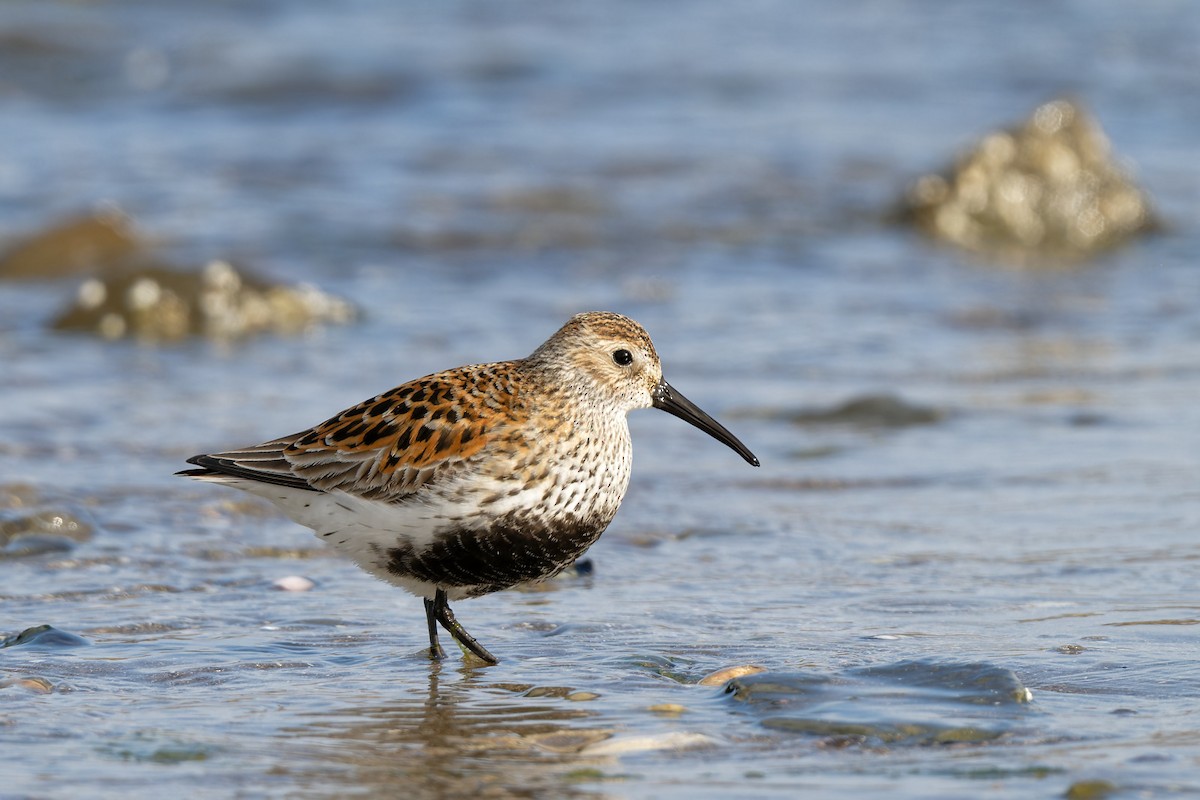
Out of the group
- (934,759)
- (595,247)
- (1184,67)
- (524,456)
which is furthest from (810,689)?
(1184,67)

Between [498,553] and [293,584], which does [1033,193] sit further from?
[498,553]

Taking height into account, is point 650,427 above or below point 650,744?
above

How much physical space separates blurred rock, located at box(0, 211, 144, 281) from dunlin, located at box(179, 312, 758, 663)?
7.19 m

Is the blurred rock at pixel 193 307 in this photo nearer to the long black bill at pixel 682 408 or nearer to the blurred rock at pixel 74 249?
the blurred rock at pixel 74 249

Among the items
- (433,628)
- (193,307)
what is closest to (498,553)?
(433,628)

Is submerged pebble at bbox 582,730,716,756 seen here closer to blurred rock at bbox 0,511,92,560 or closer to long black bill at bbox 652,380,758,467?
long black bill at bbox 652,380,758,467

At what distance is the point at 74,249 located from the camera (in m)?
13.1

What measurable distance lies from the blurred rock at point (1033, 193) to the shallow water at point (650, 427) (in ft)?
1.66

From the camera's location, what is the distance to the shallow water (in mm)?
4867

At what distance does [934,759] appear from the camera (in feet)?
15.0

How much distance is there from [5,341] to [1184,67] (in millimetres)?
14583

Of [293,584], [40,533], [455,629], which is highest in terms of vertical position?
[40,533]

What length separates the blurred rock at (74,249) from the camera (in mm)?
12875

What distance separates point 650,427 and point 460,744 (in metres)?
4.59
